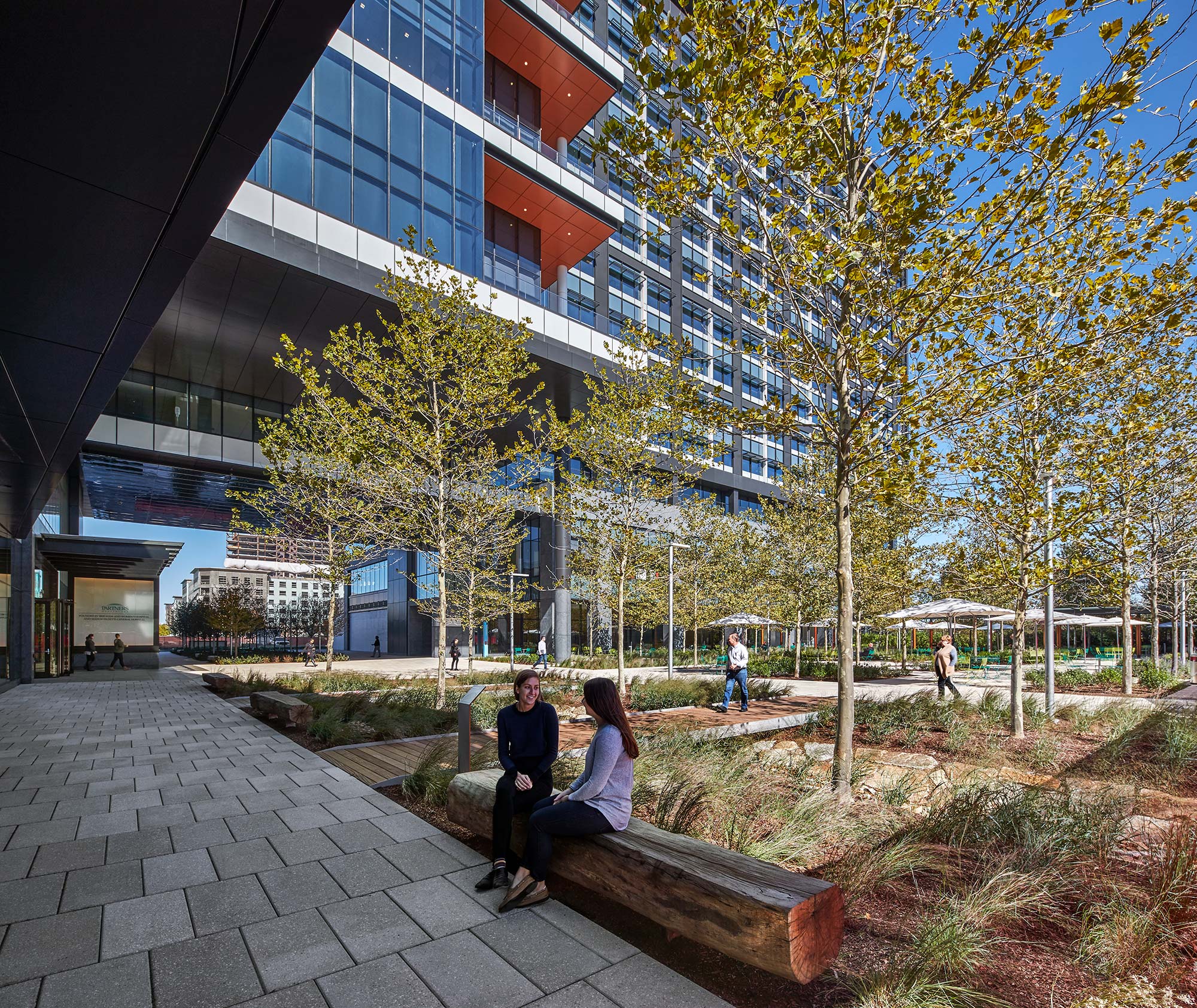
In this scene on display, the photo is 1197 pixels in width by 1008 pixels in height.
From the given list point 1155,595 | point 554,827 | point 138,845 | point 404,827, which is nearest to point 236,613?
point 138,845

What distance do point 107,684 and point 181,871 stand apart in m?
21.4

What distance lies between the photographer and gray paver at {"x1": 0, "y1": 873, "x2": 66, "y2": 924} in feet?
13.3

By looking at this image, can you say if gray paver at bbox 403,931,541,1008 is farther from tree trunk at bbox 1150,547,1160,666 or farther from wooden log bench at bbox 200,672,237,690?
tree trunk at bbox 1150,547,1160,666

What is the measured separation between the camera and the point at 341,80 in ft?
60.0

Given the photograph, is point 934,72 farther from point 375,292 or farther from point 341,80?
point 341,80

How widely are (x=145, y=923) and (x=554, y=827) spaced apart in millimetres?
2494

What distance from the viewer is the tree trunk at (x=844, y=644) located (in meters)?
6.47

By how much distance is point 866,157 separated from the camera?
22.4ft

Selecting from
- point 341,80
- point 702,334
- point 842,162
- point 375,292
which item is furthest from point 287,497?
point 702,334

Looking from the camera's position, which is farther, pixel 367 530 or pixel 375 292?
pixel 375 292

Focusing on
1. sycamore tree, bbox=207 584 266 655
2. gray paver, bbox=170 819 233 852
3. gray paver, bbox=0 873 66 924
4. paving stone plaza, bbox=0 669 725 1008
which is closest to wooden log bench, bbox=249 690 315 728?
paving stone plaza, bbox=0 669 725 1008

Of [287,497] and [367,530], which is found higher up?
[287,497]

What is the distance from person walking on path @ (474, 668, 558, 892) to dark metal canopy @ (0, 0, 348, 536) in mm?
3978

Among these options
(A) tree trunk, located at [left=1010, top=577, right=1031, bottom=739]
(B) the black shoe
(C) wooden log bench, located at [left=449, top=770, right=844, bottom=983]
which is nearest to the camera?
(C) wooden log bench, located at [left=449, top=770, right=844, bottom=983]
